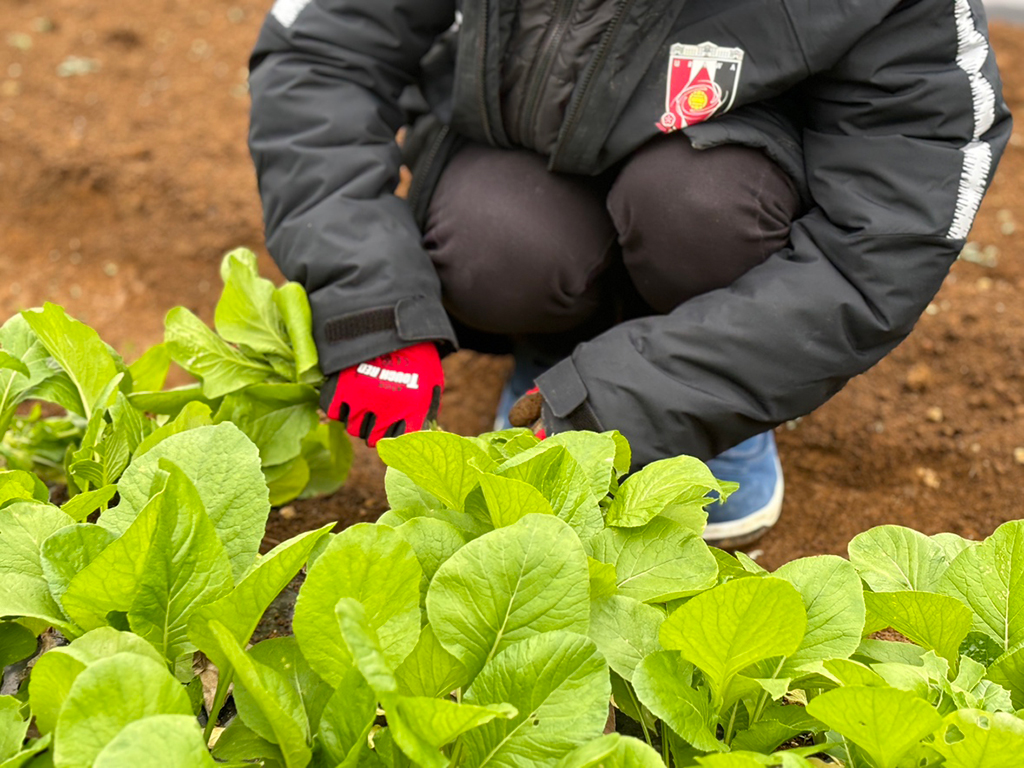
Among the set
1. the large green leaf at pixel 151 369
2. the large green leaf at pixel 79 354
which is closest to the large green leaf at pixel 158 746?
the large green leaf at pixel 79 354

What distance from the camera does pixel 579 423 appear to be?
1.23 meters

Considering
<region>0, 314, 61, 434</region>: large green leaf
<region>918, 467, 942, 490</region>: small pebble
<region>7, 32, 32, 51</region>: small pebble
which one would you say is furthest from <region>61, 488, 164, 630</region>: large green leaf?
<region>7, 32, 32, 51</region>: small pebble

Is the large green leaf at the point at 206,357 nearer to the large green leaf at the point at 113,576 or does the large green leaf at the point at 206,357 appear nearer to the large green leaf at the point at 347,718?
the large green leaf at the point at 113,576

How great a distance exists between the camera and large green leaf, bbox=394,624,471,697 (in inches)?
32.4

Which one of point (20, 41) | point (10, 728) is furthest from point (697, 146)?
point (20, 41)

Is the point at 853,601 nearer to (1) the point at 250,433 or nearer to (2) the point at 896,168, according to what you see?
(2) the point at 896,168

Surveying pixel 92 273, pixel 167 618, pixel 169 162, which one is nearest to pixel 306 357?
pixel 167 618

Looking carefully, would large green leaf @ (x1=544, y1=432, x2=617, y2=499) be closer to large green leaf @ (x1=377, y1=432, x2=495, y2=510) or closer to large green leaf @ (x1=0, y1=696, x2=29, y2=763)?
large green leaf @ (x1=377, y1=432, x2=495, y2=510)

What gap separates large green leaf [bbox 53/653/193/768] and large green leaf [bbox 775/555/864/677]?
512mm

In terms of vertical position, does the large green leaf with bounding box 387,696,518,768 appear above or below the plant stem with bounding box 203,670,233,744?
above

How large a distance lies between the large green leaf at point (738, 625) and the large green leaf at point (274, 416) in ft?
2.21

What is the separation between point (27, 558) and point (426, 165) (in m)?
0.93

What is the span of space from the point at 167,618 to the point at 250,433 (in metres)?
0.47

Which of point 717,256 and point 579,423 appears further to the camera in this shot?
point 717,256
